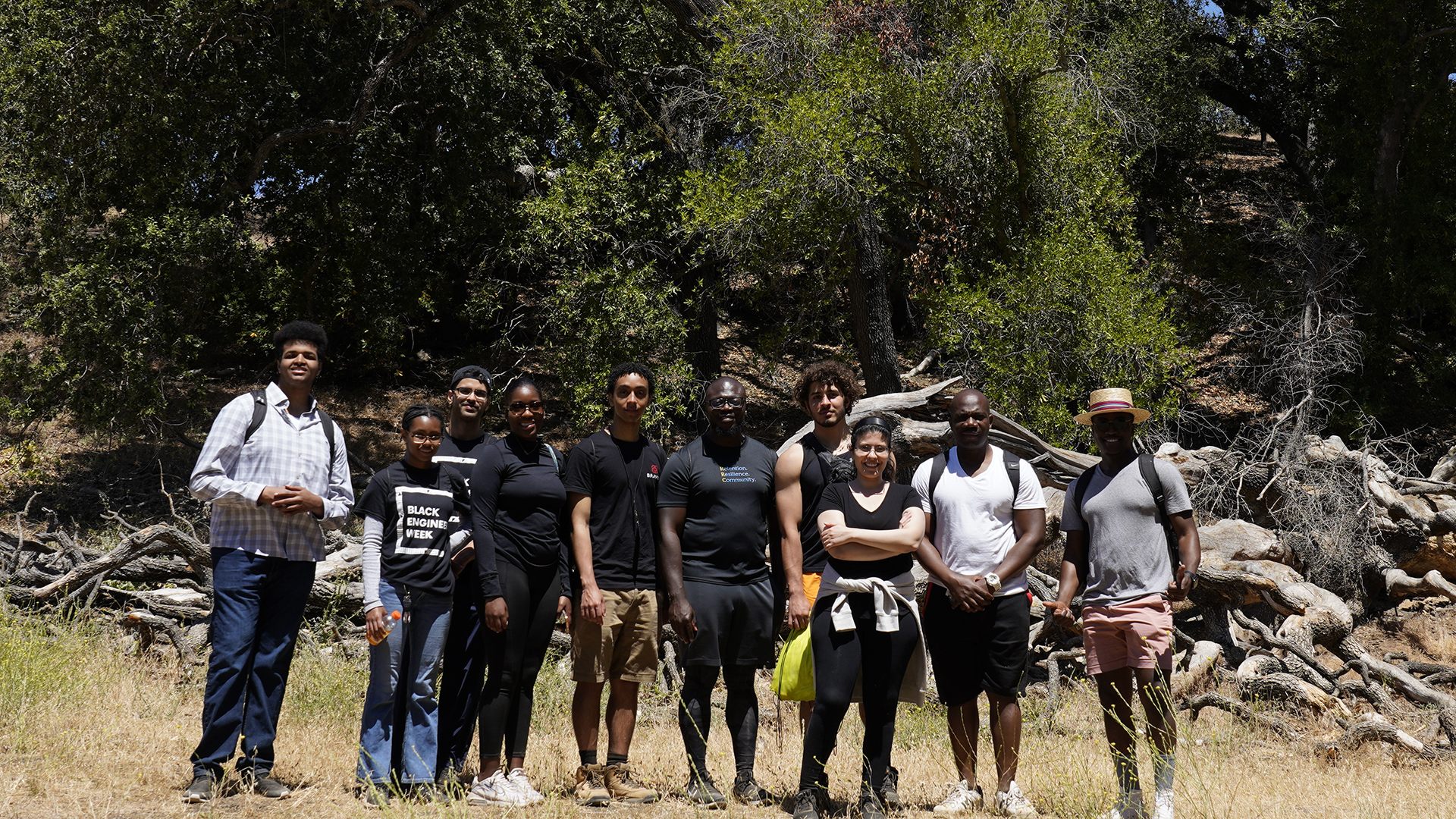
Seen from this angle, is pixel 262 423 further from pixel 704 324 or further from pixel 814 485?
pixel 704 324

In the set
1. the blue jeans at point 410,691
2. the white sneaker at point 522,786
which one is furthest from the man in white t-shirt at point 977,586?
the blue jeans at point 410,691

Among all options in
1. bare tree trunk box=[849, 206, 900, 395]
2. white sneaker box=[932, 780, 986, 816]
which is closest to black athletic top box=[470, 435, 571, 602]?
white sneaker box=[932, 780, 986, 816]

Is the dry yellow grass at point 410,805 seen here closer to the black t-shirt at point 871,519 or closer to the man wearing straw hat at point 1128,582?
the man wearing straw hat at point 1128,582

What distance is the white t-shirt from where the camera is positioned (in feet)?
14.9

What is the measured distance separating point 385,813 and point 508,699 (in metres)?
0.93

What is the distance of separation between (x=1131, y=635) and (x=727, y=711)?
1748mm

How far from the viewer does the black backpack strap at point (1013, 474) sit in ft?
15.2

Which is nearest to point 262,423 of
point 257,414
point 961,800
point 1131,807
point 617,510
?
point 257,414

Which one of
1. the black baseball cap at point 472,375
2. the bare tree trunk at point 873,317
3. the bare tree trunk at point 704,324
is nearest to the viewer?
the black baseball cap at point 472,375

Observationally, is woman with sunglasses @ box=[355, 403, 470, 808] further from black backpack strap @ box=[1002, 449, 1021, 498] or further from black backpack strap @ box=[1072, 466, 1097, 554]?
black backpack strap @ box=[1072, 466, 1097, 554]

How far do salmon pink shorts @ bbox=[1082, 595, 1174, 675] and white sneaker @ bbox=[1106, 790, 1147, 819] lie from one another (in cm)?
49

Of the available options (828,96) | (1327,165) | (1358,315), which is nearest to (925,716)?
(828,96)

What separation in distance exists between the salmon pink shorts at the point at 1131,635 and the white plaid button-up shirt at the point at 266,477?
3.31m

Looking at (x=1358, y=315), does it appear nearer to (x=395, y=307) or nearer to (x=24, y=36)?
(x=395, y=307)
